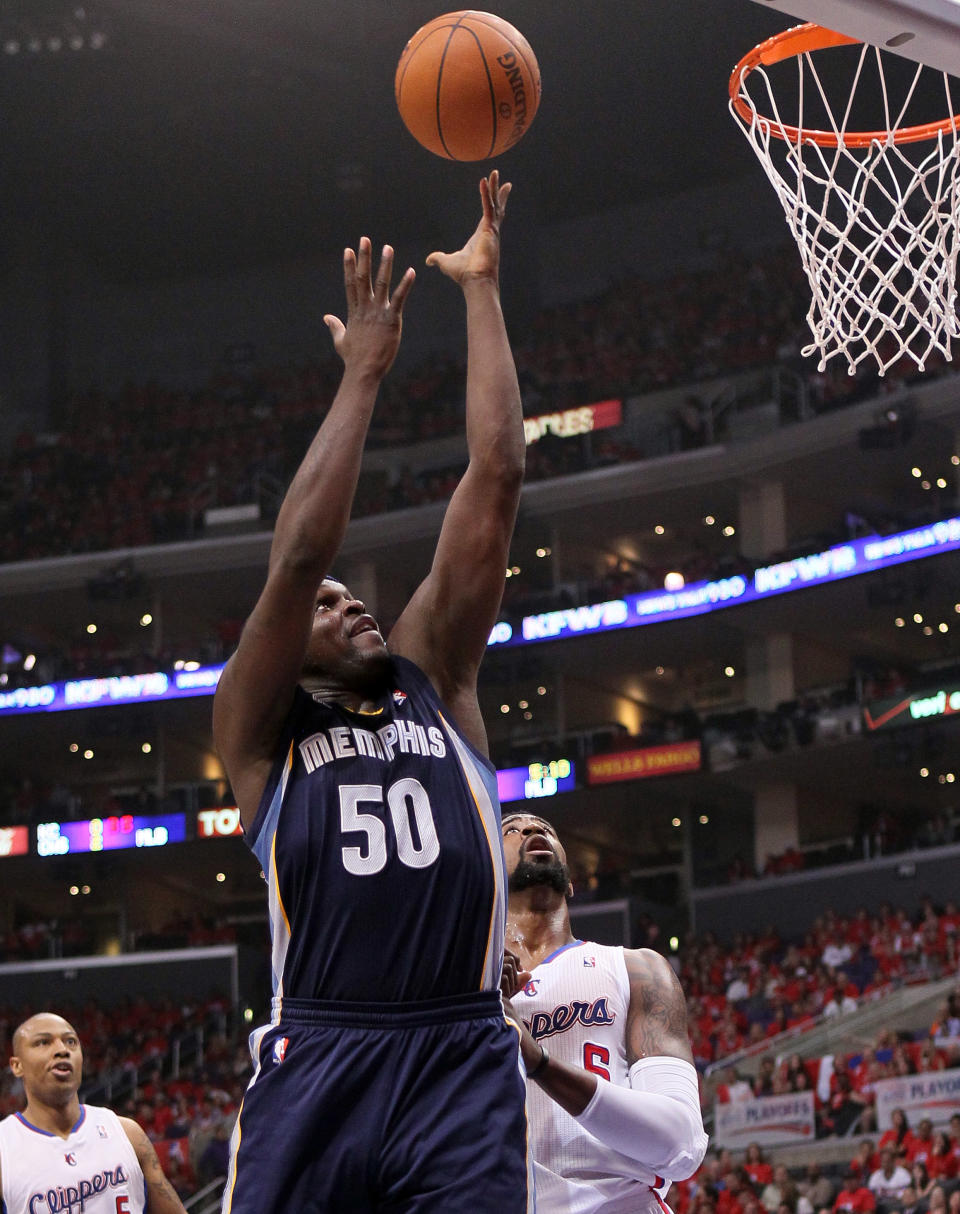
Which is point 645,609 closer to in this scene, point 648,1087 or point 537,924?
point 537,924

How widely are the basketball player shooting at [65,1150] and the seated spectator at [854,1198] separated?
26.6ft

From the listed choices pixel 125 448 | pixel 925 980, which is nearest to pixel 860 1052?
pixel 925 980

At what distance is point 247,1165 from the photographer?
2549 millimetres

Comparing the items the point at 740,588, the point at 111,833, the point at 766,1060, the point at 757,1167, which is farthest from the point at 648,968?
the point at 111,833

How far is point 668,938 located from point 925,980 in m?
8.35

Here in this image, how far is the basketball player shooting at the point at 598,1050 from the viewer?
337 centimetres

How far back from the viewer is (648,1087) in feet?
11.6

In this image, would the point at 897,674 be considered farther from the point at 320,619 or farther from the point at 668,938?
the point at 320,619

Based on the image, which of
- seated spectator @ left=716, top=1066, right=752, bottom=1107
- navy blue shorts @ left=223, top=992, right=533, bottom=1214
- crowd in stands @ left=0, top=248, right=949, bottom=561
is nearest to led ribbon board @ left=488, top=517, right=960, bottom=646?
crowd in stands @ left=0, top=248, right=949, bottom=561

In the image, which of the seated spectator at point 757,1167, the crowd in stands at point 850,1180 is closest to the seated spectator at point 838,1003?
the seated spectator at point 757,1167

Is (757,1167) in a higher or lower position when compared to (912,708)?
lower

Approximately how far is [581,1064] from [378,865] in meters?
1.43

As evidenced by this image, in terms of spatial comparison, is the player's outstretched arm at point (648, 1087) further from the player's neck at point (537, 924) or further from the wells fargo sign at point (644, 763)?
the wells fargo sign at point (644, 763)

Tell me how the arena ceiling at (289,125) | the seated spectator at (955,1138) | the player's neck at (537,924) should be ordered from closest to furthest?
the player's neck at (537,924) < the seated spectator at (955,1138) < the arena ceiling at (289,125)
